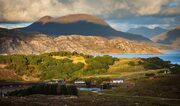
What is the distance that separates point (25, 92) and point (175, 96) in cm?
5693

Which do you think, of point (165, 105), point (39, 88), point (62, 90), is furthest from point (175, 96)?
point (39, 88)

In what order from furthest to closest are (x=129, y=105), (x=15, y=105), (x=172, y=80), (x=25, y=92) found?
(x=172, y=80), (x=25, y=92), (x=129, y=105), (x=15, y=105)

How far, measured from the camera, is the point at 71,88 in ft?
486

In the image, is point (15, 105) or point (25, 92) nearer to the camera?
point (15, 105)

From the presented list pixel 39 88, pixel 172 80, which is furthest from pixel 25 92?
pixel 172 80

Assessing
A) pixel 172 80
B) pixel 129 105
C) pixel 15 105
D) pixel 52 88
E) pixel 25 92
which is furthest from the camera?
pixel 172 80

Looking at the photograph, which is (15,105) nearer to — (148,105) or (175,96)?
(148,105)

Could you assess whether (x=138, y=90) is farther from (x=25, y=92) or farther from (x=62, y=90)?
(x=25, y=92)

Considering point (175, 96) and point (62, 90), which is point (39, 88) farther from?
point (175, 96)

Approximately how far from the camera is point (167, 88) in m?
148

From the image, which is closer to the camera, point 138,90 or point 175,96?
point 175,96

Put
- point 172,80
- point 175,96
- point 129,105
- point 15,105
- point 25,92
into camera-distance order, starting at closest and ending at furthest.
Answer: point 15,105 → point 129,105 → point 175,96 → point 25,92 → point 172,80

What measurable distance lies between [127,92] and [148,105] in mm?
54508

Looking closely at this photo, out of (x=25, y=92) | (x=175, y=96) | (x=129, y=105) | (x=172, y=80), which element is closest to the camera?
(x=129, y=105)
